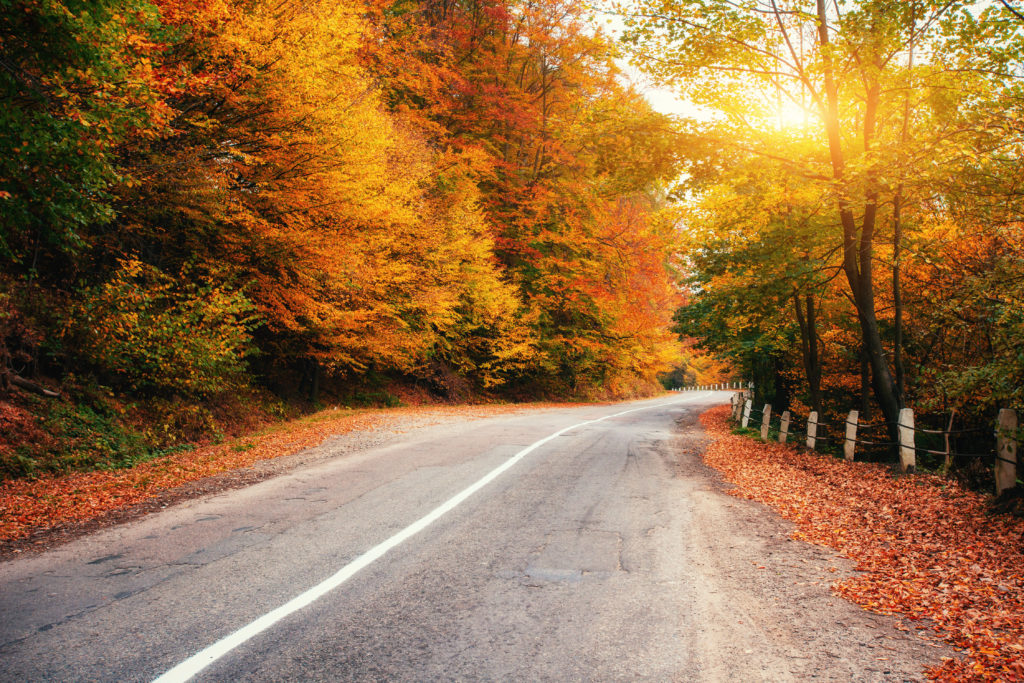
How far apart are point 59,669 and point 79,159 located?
6338 mm

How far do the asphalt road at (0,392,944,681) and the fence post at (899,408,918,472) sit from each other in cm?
363

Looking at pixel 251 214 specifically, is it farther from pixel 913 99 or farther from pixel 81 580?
pixel 913 99

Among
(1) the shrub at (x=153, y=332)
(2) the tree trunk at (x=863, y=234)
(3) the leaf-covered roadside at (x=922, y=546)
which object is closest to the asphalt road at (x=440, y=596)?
(3) the leaf-covered roadside at (x=922, y=546)

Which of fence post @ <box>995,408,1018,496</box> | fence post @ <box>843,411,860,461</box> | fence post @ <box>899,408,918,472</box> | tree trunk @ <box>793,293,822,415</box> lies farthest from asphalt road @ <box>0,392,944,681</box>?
tree trunk @ <box>793,293,822,415</box>

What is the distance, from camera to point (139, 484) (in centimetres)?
755

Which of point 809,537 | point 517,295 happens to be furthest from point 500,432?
point 517,295

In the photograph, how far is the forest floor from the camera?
5.73 m

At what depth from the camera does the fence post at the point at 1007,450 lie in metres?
6.62

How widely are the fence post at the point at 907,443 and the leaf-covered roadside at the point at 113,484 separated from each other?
32.9 ft

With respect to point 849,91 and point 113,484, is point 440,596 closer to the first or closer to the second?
point 113,484

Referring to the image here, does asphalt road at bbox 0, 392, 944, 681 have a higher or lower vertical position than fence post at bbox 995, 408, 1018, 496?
lower

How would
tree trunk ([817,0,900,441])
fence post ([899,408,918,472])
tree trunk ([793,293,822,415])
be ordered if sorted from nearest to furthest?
1. fence post ([899,408,918,472])
2. tree trunk ([817,0,900,441])
3. tree trunk ([793,293,822,415])

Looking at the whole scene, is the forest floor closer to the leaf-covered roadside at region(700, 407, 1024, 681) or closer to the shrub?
the shrub

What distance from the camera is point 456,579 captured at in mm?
4383
